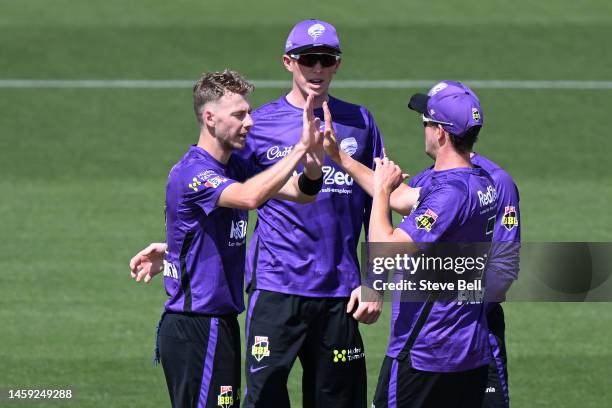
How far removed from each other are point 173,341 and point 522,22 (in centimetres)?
1671

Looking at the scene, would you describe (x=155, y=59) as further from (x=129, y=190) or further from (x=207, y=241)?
(x=207, y=241)

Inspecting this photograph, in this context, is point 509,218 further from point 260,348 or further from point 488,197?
point 260,348

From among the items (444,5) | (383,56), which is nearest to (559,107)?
(383,56)

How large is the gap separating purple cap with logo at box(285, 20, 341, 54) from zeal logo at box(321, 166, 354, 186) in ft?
2.31

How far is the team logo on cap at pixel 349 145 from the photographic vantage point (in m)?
7.50

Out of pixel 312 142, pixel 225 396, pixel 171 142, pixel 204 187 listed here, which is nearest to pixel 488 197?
pixel 312 142

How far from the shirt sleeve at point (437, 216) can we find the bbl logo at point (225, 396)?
4.72 feet

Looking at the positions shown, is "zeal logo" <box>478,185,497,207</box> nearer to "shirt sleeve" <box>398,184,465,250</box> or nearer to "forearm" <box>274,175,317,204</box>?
"shirt sleeve" <box>398,184,465,250</box>

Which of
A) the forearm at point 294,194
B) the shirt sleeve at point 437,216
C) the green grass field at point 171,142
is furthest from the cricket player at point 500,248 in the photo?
the green grass field at point 171,142

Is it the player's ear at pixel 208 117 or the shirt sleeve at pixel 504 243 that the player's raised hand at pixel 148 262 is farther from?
the shirt sleeve at pixel 504 243

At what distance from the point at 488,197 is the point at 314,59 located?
1.49 meters

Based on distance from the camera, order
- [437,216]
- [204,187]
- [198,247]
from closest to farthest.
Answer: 1. [437,216]
2. [204,187]
3. [198,247]

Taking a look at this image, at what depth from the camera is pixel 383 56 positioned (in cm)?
2133

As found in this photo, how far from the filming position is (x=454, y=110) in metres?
6.59
